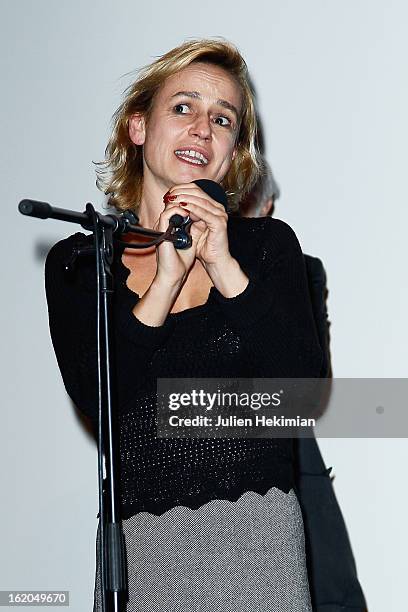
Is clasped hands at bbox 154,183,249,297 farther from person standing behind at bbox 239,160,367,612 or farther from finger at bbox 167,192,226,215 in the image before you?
person standing behind at bbox 239,160,367,612

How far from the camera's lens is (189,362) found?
162 cm

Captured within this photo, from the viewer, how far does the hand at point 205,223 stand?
58.3 inches

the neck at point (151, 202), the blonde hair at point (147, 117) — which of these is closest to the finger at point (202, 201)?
the neck at point (151, 202)

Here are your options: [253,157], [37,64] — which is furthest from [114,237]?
[37,64]

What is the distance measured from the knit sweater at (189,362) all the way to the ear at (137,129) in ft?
1.18

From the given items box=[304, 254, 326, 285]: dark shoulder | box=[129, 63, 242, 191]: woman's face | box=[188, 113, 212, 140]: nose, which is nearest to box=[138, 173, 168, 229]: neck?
box=[129, 63, 242, 191]: woman's face

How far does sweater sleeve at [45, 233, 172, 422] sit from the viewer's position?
1.56m

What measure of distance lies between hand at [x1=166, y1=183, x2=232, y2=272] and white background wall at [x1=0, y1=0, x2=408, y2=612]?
0.99 meters

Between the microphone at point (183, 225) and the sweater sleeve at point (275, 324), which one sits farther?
the sweater sleeve at point (275, 324)

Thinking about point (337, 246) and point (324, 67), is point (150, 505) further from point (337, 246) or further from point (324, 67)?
point (324, 67)

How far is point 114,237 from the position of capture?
1289 mm

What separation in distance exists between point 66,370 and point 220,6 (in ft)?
4.73

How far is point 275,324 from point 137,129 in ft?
1.82

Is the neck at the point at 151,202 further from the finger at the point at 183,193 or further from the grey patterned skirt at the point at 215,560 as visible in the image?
the grey patterned skirt at the point at 215,560
